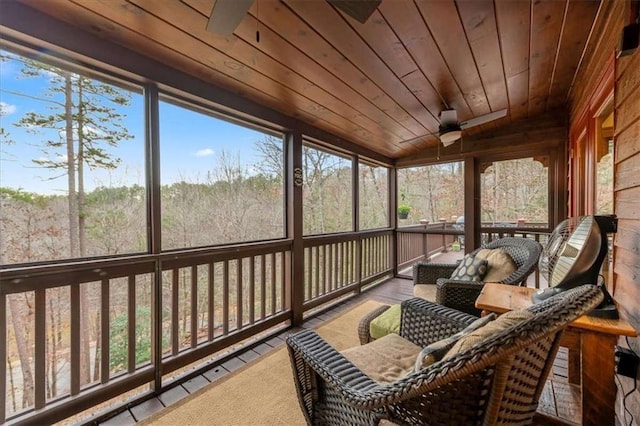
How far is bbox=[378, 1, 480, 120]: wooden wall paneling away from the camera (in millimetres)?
1561

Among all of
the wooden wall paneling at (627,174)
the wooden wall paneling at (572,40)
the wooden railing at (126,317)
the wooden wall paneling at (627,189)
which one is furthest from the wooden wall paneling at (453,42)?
the wooden railing at (126,317)

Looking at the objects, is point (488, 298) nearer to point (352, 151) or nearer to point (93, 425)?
point (93, 425)

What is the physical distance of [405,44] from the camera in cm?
187

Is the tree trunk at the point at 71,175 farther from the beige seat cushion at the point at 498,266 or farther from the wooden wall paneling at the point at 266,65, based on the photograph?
the beige seat cushion at the point at 498,266

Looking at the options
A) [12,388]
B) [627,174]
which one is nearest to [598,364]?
[627,174]

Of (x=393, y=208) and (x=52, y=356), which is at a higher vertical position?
(x=393, y=208)

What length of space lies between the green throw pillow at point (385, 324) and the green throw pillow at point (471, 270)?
1.05 meters

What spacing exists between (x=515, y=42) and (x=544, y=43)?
25cm

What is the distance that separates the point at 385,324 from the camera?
1937 mm

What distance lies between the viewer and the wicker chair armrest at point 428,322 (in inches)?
59.7

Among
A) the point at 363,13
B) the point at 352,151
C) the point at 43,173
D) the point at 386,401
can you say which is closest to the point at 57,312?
the point at 43,173

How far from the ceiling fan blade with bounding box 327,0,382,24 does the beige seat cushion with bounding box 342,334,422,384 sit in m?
1.54

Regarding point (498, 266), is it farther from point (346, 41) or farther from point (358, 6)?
point (358, 6)

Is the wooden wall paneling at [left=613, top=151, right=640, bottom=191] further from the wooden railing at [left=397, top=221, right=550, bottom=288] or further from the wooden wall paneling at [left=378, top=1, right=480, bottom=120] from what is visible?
the wooden railing at [left=397, top=221, right=550, bottom=288]
